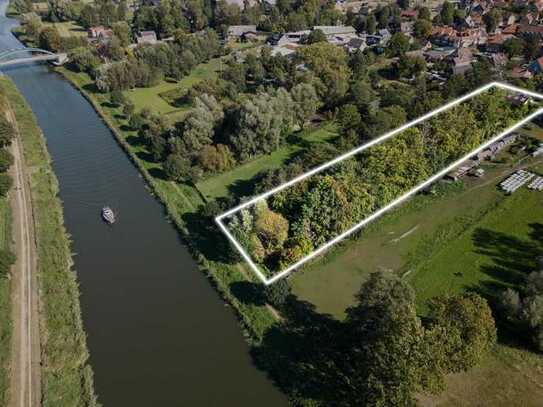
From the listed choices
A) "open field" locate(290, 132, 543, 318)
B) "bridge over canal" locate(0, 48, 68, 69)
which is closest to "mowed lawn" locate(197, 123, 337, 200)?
"open field" locate(290, 132, 543, 318)

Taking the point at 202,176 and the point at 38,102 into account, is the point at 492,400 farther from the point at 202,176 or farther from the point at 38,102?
the point at 38,102

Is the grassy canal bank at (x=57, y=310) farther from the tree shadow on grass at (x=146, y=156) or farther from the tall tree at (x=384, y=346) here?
the tall tree at (x=384, y=346)

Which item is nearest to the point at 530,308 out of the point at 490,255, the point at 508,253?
the point at 490,255

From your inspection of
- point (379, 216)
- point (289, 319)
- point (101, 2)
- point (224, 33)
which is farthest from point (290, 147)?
Answer: point (101, 2)

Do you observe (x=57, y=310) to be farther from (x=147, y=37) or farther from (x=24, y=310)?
(x=147, y=37)

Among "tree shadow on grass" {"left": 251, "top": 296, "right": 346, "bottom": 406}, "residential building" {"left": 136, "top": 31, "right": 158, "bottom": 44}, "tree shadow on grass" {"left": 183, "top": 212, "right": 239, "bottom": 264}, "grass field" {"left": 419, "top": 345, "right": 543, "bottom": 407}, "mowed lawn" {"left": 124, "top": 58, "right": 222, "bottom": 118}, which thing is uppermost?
"residential building" {"left": 136, "top": 31, "right": 158, "bottom": 44}

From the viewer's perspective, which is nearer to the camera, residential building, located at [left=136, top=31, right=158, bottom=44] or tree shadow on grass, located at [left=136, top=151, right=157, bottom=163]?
tree shadow on grass, located at [left=136, top=151, right=157, bottom=163]

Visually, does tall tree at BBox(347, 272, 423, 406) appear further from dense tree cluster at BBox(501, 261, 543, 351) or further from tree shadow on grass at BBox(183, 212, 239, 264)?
tree shadow on grass at BBox(183, 212, 239, 264)
